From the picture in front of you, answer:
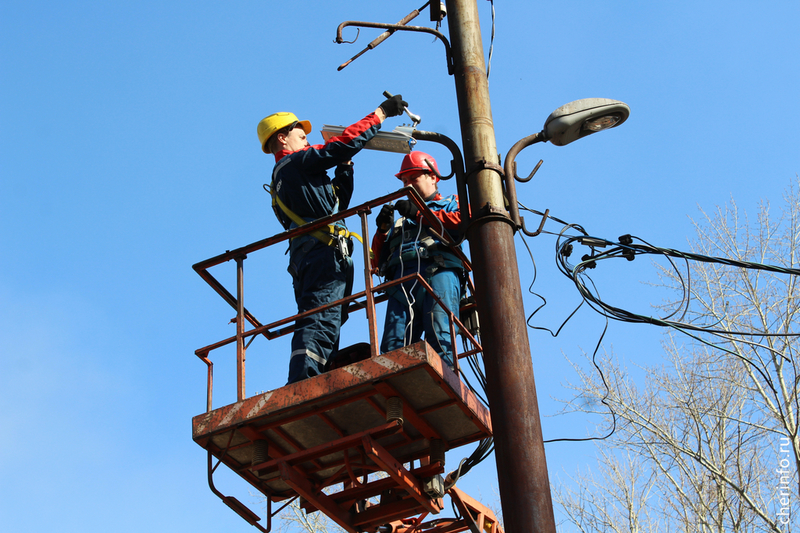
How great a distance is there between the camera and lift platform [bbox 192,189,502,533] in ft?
19.3

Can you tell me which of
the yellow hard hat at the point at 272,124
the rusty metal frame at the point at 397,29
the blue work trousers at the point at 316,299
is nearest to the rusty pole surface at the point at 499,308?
the rusty metal frame at the point at 397,29

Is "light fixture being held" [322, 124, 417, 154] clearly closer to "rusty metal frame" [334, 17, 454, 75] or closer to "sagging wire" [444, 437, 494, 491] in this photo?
"rusty metal frame" [334, 17, 454, 75]

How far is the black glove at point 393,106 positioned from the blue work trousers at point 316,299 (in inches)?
51.7

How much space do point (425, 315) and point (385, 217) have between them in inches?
41.1

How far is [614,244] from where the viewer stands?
684 cm

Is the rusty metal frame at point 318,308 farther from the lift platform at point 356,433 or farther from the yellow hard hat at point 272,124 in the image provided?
the yellow hard hat at point 272,124

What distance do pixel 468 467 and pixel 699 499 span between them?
1175 centimetres

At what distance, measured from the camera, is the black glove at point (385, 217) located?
Result: 23.4 feet

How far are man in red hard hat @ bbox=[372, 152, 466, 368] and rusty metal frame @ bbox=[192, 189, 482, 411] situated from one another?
11 centimetres

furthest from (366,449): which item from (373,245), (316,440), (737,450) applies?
(737,450)

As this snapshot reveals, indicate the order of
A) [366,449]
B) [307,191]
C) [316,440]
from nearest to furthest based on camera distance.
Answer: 1. [366,449]
2. [316,440]
3. [307,191]

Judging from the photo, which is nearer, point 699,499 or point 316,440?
point 316,440

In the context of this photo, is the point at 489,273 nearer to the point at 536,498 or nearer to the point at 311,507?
the point at 536,498

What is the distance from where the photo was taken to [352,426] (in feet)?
21.1
